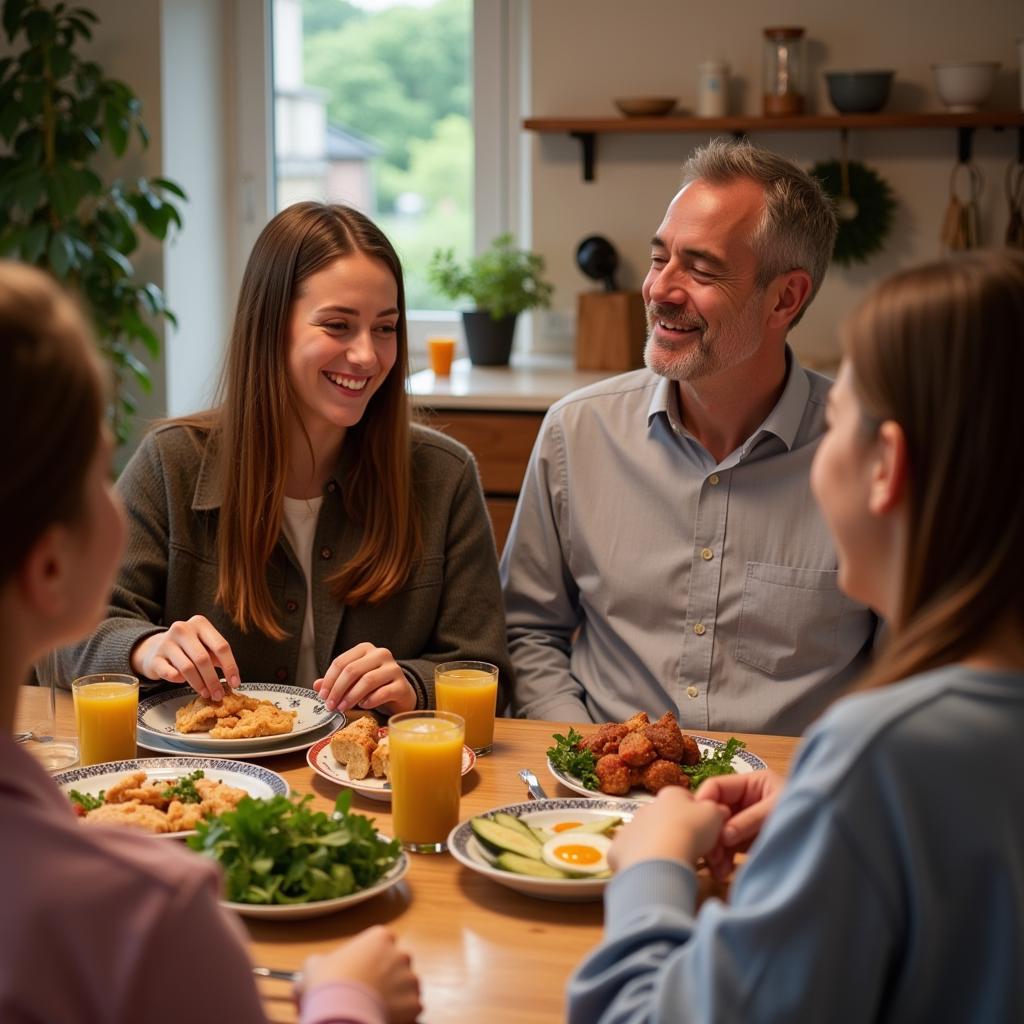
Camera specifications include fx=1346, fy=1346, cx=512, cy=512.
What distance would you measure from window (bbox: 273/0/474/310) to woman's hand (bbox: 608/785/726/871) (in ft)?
11.2

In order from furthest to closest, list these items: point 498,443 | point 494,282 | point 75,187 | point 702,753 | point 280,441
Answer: point 494,282 → point 75,187 → point 498,443 → point 280,441 → point 702,753

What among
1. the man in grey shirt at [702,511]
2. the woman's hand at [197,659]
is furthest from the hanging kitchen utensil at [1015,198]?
the woman's hand at [197,659]

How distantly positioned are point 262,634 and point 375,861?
81 cm

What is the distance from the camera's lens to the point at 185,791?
4.66ft

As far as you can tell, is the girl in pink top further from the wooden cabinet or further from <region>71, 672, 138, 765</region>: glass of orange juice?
the wooden cabinet

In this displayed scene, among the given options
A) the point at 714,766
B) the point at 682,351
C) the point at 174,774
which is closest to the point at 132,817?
the point at 174,774

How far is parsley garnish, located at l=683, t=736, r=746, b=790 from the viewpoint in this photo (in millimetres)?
1502

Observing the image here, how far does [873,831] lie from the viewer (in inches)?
32.3

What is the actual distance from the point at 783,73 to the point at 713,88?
0.67 ft

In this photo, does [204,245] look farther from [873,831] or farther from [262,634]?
[873,831]

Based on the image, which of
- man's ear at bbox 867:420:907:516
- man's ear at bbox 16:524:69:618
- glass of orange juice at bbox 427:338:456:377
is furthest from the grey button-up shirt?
glass of orange juice at bbox 427:338:456:377

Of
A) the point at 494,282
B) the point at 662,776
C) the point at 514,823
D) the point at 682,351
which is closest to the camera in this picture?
the point at 514,823

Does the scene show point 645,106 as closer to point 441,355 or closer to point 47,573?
point 441,355

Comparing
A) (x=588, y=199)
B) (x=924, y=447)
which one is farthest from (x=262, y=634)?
(x=588, y=199)
